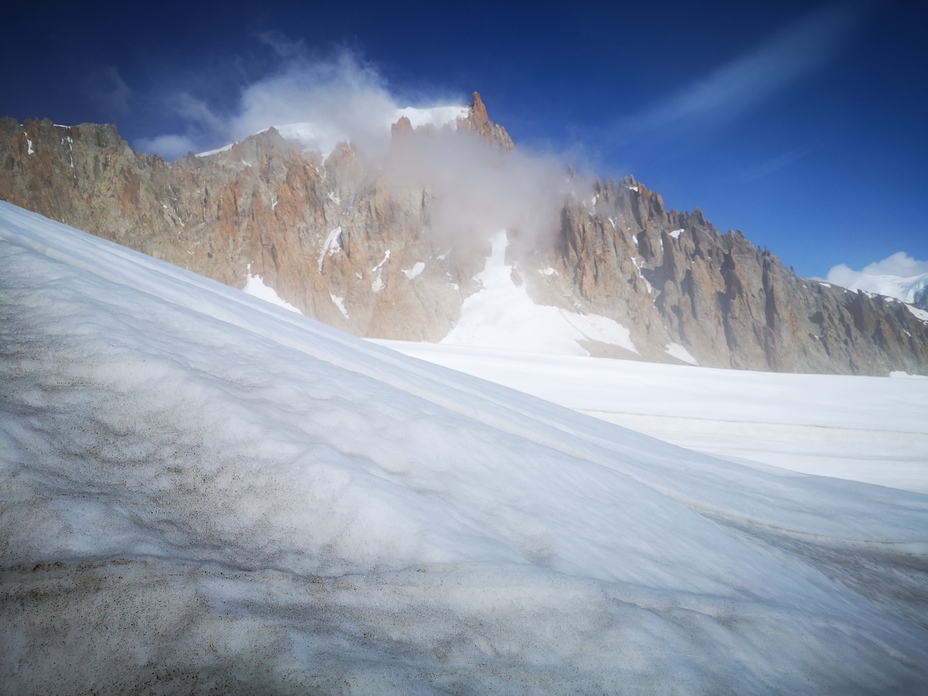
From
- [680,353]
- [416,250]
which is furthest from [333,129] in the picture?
[680,353]

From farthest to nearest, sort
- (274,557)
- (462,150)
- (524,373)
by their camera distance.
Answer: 1. (462,150)
2. (524,373)
3. (274,557)

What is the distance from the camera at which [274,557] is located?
4.91 feet

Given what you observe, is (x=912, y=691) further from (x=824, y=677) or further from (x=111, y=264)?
(x=111, y=264)

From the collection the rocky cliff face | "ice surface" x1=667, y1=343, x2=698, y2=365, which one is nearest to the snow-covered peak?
the rocky cliff face

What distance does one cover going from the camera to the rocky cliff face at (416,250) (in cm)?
6103

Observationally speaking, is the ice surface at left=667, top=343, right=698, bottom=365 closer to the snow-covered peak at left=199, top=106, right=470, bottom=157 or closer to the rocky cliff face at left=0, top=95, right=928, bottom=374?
the rocky cliff face at left=0, top=95, right=928, bottom=374

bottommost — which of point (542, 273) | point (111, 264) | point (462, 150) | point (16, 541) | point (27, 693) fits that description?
point (27, 693)

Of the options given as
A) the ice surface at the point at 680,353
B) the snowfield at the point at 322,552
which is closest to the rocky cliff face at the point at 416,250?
the ice surface at the point at 680,353

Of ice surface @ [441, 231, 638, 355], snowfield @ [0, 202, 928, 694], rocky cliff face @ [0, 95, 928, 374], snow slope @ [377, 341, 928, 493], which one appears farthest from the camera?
ice surface @ [441, 231, 638, 355]

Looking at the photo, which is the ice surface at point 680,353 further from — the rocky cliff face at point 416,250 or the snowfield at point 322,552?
the snowfield at point 322,552

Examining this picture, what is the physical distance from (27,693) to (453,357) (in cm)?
1044

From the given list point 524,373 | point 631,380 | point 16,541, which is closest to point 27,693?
point 16,541

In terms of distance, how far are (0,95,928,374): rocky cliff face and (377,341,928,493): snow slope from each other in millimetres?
58388

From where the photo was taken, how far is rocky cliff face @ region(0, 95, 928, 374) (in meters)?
61.0
